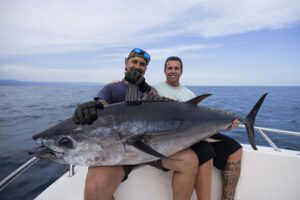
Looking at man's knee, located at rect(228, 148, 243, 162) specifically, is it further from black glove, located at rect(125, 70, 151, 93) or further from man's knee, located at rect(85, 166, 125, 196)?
man's knee, located at rect(85, 166, 125, 196)

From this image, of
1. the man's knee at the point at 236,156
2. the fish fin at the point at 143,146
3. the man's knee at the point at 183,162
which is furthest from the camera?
the man's knee at the point at 236,156

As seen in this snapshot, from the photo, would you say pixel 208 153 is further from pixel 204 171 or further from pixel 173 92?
pixel 173 92

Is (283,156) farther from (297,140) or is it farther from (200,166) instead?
Answer: (297,140)

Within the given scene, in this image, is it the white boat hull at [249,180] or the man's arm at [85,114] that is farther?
the white boat hull at [249,180]

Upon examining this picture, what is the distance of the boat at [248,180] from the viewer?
2572mm

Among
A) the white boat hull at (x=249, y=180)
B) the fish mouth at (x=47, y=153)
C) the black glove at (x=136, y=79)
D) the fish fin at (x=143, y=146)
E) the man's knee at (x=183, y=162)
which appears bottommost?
the white boat hull at (x=249, y=180)

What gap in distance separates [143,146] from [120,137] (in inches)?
7.4

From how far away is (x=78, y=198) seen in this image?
2338 millimetres

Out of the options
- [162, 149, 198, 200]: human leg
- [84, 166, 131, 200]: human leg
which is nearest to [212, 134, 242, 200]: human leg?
[162, 149, 198, 200]: human leg

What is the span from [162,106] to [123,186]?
0.96 metres

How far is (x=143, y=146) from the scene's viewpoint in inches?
71.9

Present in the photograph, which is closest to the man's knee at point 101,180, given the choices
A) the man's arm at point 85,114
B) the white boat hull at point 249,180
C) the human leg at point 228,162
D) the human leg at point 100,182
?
the human leg at point 100,182

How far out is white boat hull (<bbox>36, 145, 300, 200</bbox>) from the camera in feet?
8.45

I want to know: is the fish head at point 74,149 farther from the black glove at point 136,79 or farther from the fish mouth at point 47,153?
the black glove at point 136,79
